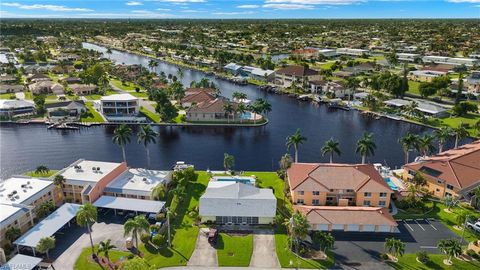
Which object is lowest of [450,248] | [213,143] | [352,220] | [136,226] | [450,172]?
[352,220]

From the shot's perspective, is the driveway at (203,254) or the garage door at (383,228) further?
the garage door at (383,228)

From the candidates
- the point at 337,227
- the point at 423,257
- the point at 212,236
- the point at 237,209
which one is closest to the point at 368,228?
the point at 337,227

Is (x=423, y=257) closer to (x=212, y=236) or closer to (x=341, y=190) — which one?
(x=341, y=190)

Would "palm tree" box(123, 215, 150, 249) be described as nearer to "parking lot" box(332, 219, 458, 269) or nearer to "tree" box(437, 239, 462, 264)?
"parking lot" box(332, 219, 458, 269)

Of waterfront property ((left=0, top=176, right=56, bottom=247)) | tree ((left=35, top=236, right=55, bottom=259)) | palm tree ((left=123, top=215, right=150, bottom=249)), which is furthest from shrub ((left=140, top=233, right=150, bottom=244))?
waterfront property ((left=0, top=176, right=56, bottom=247))

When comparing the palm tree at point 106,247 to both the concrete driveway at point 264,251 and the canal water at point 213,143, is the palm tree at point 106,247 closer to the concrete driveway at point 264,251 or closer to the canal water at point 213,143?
the concrete driveway at point 264,251

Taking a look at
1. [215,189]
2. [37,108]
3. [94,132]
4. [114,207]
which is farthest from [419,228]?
[37,108]

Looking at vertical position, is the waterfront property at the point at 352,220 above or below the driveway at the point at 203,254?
above

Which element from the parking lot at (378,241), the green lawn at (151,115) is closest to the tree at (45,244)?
the parking lot at (378,241)
